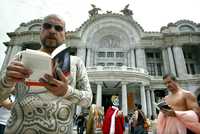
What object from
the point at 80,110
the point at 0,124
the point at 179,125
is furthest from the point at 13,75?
the point at 80,110

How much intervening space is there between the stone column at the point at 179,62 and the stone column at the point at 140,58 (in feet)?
14.9

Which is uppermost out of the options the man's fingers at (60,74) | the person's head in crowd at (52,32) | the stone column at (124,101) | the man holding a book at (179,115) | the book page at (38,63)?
the stone column at (124,101)

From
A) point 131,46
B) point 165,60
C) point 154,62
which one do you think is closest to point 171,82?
point 131,46

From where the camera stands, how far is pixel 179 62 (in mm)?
25094

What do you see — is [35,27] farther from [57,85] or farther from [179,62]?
[57,85]

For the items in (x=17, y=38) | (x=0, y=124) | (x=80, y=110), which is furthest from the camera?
(x=17, y=38)

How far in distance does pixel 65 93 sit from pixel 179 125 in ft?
7.88

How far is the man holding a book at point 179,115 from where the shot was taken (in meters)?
2.93

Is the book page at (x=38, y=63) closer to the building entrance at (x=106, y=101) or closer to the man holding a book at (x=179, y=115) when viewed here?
the man holding a book at (x=179, y=115)

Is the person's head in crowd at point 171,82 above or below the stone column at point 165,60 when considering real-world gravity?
below

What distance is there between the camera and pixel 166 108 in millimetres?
3068

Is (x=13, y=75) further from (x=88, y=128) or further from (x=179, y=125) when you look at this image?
(x=88, y=128)

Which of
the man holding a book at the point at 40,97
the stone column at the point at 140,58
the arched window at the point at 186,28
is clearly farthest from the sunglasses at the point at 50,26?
the arched window at the point at 186,28

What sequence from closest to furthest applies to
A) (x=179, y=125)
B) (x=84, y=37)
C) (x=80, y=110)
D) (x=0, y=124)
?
(x=179, y=125) → (x=0, y=124) → (x=80, y=110) → (x=84, y=37)
